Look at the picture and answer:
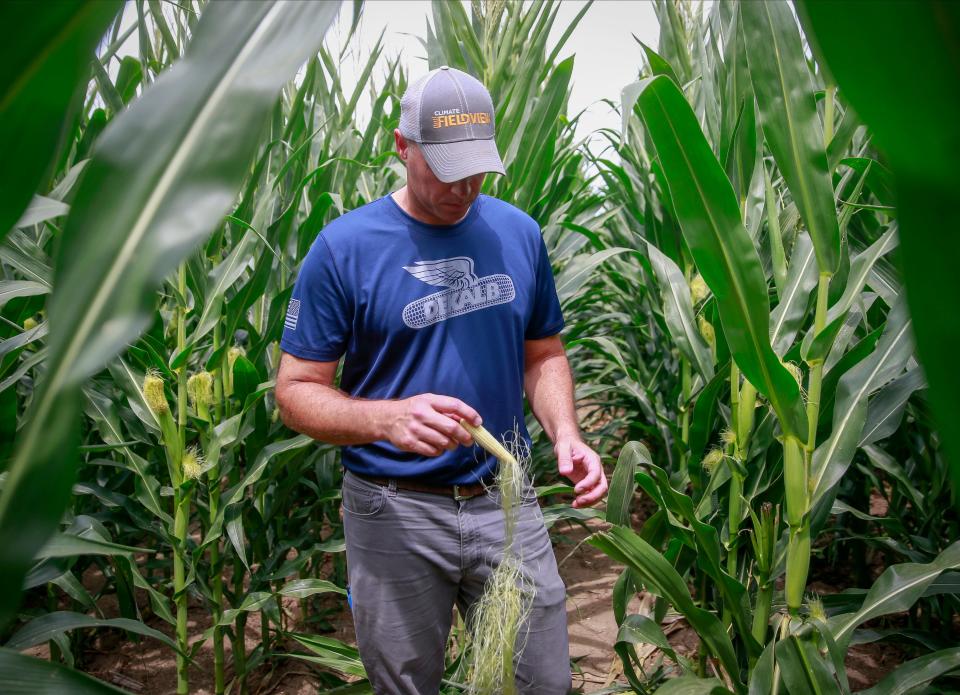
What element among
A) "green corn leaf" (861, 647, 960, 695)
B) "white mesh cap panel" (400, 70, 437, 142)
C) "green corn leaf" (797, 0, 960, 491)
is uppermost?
"white mesh cap panel" (400, 70, 437, 142)

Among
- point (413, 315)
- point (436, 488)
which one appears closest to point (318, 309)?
point (413, 315)

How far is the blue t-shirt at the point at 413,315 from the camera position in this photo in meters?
1.72

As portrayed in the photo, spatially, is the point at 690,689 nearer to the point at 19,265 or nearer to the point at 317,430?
the point at 317,430

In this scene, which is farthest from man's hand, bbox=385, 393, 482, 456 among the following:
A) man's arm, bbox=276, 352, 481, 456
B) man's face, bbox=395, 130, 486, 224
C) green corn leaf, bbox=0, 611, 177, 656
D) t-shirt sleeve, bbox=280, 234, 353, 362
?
green corn leaf, bbox=0, 611, 177, 656

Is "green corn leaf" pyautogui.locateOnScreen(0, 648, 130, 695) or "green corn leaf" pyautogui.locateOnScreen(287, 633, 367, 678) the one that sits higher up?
"green corn leaf" pyautogui.locateOnScreen(0, 648, 130, 695)

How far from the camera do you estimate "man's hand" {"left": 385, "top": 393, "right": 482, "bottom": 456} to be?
1.34 meters

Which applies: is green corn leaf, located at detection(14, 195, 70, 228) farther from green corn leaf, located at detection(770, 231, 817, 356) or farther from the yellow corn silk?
green corn leaf, located at detection(770, 231, 817, 356)

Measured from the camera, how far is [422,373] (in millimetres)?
1745

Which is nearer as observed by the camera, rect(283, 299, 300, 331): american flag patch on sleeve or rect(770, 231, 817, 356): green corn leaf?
rect(770, 231, 817, 356): green corn leaf

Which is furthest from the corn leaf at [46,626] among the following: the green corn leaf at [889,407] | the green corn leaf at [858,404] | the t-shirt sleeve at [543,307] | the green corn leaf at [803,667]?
the green corn leaf at [889,407]

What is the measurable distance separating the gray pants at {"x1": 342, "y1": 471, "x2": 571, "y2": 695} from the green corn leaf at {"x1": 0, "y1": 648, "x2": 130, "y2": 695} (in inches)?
48.4

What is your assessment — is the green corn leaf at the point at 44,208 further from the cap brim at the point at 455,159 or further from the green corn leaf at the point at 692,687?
the green corn leaf at the point at 692,687

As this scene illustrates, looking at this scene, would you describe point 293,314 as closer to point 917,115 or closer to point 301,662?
point 301,662

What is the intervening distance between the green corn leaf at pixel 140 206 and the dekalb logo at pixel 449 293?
4.21ft
